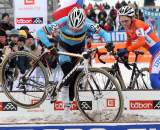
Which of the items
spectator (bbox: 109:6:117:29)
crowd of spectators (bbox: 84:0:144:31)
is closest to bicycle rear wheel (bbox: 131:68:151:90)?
crowd of spectators (bbox: 84:0:144:31)

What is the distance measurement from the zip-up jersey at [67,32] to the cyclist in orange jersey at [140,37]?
749 mm

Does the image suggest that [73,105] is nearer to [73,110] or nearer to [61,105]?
[73,110]

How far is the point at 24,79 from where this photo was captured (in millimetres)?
6770

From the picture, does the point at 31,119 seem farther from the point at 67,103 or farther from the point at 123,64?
the point at 123,64

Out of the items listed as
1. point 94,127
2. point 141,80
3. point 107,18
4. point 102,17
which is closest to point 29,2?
point 141,80

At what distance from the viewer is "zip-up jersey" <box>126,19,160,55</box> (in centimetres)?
725

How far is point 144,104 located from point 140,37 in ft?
3.20

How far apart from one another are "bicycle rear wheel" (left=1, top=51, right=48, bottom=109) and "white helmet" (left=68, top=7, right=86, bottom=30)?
739 millimetres

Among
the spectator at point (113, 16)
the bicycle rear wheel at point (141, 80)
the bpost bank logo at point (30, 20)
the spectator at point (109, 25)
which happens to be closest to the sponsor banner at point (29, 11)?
the bpost bank logo at point (30, 20)

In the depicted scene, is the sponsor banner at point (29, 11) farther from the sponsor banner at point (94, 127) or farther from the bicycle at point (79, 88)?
the sponsor banner at point (94, 127)

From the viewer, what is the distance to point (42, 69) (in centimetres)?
669

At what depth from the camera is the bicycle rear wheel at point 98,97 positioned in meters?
6.44

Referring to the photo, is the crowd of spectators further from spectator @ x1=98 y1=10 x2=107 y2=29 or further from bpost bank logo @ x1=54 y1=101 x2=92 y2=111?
bpost bank logo @ x1=54 y1=101 x2=92 y2=111

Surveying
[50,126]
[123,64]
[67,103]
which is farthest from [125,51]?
[50,126]
